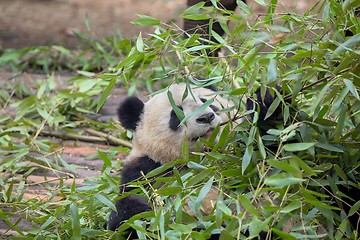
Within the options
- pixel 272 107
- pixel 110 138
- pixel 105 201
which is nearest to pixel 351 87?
pixel 272 107

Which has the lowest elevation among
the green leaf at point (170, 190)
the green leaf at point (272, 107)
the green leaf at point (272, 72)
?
the green leaf at point (170, 190)

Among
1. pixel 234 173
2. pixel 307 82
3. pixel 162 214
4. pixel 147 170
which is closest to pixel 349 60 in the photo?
pixel 307 82

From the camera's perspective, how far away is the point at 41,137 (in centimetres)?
559

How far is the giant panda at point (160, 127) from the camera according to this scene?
382 centimetres

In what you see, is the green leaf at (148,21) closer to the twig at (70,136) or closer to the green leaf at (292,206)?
the green leaf at (292,206)

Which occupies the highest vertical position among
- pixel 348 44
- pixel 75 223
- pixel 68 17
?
pixel 348 44

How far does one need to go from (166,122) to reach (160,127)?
41mm

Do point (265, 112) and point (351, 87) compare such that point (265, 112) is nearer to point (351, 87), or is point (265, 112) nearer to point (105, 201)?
point (351, 87)

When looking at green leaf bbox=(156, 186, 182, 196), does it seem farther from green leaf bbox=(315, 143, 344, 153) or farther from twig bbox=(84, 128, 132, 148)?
twig bbox=(84, 128, 132, 148)

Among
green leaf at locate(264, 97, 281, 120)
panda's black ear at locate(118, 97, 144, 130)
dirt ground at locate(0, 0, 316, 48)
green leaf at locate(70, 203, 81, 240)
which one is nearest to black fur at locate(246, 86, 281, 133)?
green leaf at locate(264, 97, 281, 120)

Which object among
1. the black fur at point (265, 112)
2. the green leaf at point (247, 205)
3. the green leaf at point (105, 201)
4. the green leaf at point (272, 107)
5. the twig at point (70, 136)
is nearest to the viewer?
the green leaf at point (247, 205)

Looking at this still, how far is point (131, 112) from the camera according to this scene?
13.8ft

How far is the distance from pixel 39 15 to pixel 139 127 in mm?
6136

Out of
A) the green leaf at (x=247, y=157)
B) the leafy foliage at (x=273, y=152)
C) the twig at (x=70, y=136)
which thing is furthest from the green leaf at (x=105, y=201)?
the twig at (x=70, y=136)
